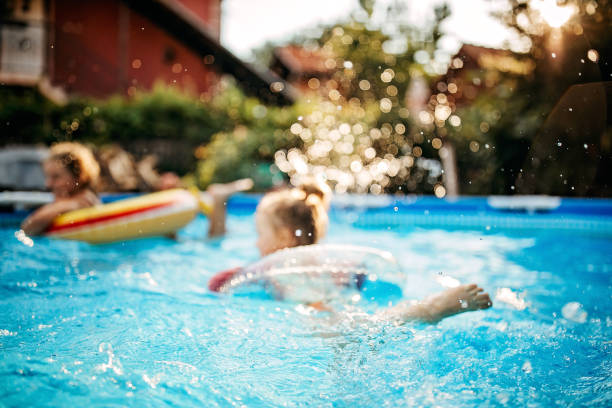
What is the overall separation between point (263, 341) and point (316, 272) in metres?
0.45

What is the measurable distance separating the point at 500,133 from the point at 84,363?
8.65 meters

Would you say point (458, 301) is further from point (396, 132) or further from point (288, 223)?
point (396, 132)

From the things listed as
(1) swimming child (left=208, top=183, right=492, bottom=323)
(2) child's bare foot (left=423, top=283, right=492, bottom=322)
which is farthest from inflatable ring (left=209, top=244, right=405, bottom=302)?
(2) child's bare foot (left=423, top=283, right=492, bottom=322)

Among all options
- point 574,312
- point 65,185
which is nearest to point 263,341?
point 574,312

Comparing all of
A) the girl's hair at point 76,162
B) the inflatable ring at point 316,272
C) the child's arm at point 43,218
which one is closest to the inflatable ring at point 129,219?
the child's arm at point 43,218

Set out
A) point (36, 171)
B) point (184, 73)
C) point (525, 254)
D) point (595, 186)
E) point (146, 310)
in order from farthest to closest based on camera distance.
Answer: point (184, 73), point (595, 186), point (36, 171), point (525, 254), point (146, 310)

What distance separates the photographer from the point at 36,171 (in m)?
7.57

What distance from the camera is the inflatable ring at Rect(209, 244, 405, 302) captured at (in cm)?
245

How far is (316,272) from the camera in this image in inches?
97.3

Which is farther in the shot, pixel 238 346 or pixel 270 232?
pixel 270 232

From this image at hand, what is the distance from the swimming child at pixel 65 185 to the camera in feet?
13.5

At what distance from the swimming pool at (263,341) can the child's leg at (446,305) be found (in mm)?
84

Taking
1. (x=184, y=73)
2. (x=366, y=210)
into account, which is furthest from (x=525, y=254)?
(x=184, y=73)

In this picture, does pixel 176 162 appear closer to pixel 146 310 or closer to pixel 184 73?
pixel 184 73
